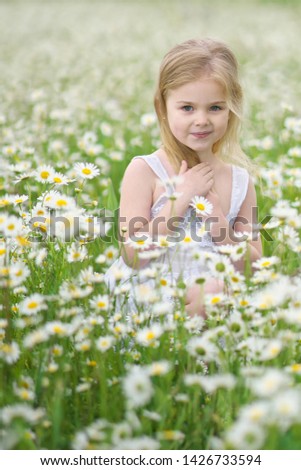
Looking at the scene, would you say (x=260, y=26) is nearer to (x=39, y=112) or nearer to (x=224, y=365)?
(x=39, y=112)

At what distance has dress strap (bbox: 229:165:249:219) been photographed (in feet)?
7.92

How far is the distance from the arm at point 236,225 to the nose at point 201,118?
258 mm

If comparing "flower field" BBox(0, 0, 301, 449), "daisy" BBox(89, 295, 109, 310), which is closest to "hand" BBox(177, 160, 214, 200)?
"flower field" BBox(0, 0, 301, 449)

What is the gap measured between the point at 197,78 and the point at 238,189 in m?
0.44

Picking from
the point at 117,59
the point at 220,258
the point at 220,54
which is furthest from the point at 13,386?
the point at 117,59

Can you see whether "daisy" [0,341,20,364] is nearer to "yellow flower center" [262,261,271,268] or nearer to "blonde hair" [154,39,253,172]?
"yellow flower center" [262,261,271,268]

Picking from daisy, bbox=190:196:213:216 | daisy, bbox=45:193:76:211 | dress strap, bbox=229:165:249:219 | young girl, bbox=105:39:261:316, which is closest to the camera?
daisy, bbox=45:193:76:211

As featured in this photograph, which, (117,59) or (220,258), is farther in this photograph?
(117,59)

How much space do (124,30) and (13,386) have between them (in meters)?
10.7

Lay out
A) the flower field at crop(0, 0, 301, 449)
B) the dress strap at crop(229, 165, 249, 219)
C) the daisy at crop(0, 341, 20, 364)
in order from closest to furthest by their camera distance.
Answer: the flower field at crop(0, 0, 301, 449) < the daisy at crop(0, 341, 20, 364) < the dress strap at crop(229, 165, 249, 219)
